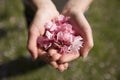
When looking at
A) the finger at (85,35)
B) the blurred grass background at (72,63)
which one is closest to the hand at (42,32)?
the finger at (85,35)

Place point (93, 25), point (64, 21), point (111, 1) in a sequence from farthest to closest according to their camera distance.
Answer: point (111, 1), point (93, 25), point (64, 21)

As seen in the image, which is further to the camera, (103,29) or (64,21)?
(103,29)

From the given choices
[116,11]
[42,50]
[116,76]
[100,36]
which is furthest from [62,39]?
[116,11]

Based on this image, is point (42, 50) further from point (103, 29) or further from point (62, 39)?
point (103, 29)

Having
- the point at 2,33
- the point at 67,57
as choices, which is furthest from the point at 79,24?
the point at 2,33

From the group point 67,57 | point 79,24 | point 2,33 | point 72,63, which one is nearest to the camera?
point 67,57

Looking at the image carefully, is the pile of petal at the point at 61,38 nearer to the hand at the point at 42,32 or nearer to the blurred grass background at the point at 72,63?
the hand at the point at 42,32

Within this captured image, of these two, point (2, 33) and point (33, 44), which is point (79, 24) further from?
point (2, 33)
